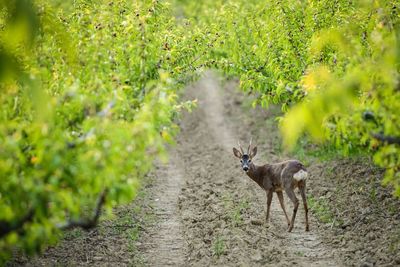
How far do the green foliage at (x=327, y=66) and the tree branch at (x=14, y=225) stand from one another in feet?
13.6

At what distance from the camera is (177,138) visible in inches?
1043

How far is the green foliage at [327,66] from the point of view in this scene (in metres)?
8.52

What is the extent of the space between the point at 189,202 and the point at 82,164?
9.86m

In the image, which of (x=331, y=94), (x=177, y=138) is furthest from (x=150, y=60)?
(x=177, y=138)

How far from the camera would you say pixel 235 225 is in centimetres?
1439

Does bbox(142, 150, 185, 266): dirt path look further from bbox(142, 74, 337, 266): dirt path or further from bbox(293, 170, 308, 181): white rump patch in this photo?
bbox(293, 170, 308, 181): white rump patch

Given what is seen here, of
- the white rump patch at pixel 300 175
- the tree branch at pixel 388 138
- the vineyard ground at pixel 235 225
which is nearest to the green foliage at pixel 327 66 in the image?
the tree branch at pixel 388 138

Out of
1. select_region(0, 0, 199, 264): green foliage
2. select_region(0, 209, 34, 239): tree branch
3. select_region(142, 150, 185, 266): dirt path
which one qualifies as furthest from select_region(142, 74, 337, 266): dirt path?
select_region(0, 209, 34, 239): tree branch

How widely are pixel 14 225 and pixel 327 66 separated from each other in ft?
26.8

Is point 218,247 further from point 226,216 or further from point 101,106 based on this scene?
point 101,106

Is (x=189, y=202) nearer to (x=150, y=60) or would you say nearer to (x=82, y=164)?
(x=150, y=60)

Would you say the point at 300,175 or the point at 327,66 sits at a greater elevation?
the point at 327,66

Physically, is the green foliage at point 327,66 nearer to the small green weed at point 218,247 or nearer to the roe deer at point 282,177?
the roe deer at point 282,177

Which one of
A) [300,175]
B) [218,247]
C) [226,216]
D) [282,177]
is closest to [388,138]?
[300,175]
